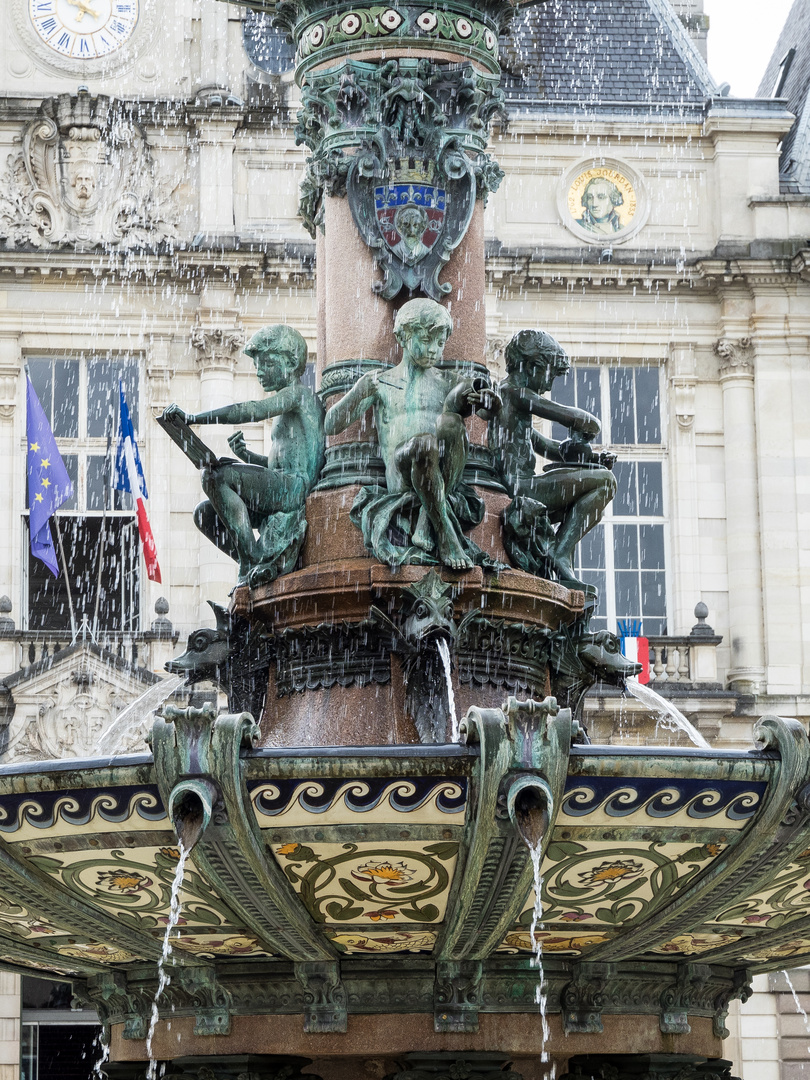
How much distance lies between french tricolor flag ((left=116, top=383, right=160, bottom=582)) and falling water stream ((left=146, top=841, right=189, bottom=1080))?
1855 centimetres

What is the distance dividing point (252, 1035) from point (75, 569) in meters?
22.0

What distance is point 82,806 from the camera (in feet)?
25.6

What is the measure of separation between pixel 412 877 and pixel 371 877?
0.15m

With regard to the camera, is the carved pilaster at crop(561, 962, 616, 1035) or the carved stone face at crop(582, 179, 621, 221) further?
the carved stone face at crop(582, 179, 621, 221)

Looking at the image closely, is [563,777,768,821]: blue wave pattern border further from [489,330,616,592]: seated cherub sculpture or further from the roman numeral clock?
the roman numeral clock

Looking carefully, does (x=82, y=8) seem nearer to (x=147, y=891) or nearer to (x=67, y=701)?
(x=67, y=701)

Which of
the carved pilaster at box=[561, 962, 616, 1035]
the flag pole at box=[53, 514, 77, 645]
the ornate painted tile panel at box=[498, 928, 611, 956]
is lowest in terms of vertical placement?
the carved pilaster at box=[561, 962, 616, 1035]

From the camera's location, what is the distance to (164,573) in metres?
29.9

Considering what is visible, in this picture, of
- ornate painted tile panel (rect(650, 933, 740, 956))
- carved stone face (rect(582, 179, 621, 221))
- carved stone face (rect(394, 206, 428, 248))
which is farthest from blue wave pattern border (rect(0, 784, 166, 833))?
carved stone face (rect(582, 179, 621, 221))

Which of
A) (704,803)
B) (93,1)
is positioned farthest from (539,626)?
(93,1)

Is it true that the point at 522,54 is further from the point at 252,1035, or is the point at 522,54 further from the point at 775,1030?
the point at 252,1035

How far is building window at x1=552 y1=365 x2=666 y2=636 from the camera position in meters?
30.8

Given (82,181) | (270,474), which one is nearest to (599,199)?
(82,181)

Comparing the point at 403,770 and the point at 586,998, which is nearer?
the point at 403,770
